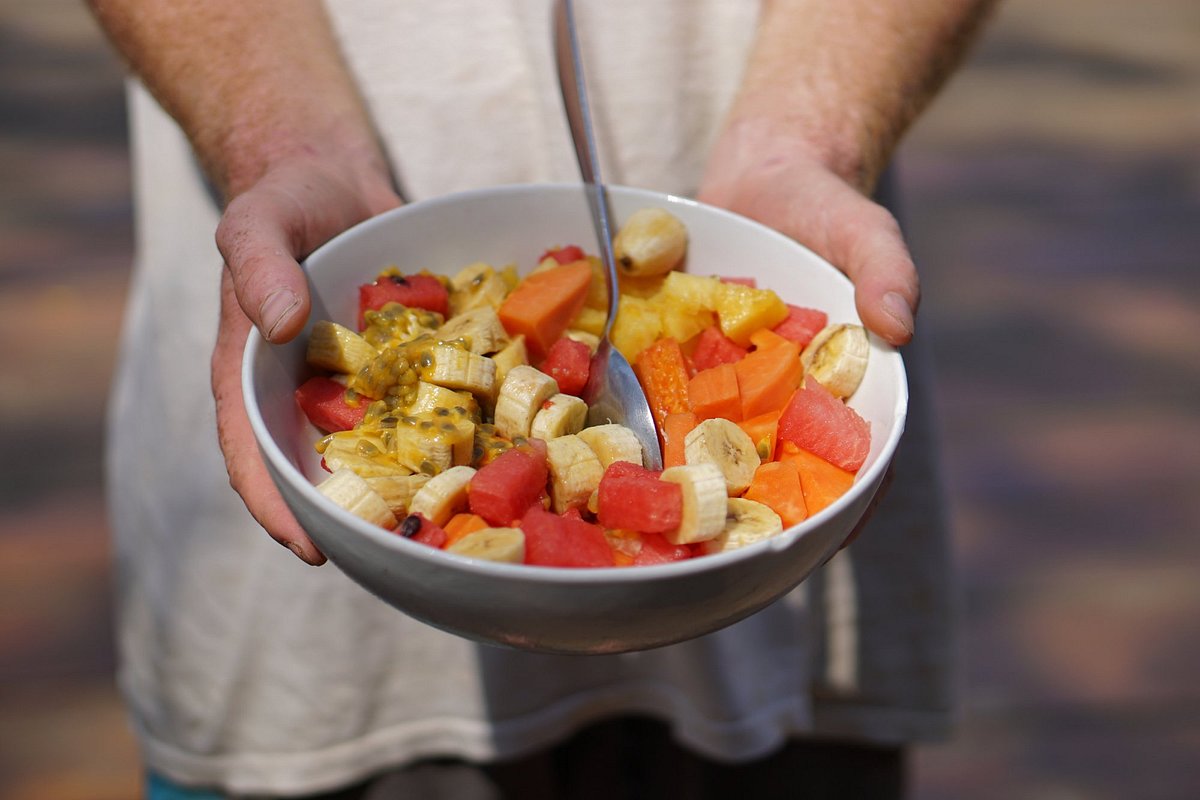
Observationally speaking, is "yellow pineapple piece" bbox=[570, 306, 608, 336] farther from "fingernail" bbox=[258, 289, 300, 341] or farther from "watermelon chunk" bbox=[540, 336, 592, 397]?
"fingernail" bbox=[258, 289, 300, 341]

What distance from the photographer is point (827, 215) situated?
1.34 meters

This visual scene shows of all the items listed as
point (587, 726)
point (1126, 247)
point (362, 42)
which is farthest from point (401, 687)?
point (1126, 247)

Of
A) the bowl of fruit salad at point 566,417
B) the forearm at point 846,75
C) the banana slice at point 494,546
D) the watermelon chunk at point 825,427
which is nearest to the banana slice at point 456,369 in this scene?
the bowl of fruit salad at point 566,417

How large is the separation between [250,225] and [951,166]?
383 cm

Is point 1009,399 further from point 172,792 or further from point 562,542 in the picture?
point 562,542

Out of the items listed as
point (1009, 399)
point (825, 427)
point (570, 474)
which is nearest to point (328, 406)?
point (570, 474)

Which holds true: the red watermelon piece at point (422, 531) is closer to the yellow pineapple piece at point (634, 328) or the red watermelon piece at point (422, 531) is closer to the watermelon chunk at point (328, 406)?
the watermelon chunk at point (328, 406)

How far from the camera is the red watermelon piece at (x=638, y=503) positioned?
1.06 metres

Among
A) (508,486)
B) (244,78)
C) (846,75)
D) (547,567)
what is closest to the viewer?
(547,567)

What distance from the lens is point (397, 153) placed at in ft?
5.50

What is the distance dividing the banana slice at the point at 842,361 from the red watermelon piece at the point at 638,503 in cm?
24

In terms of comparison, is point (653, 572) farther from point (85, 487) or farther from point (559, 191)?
point (85, 487)

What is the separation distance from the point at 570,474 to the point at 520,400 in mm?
106

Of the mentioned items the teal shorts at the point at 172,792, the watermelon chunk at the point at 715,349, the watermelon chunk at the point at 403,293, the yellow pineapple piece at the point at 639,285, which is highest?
the watermelon chunk at the point at 403,293
